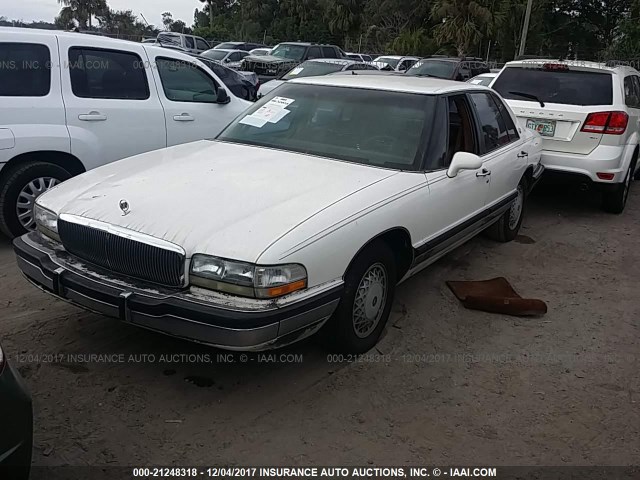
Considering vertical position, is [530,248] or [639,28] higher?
[639,28]

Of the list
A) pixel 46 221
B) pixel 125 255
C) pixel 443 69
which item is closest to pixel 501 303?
pixel 125 255

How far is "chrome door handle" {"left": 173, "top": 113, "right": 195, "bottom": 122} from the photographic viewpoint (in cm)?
632

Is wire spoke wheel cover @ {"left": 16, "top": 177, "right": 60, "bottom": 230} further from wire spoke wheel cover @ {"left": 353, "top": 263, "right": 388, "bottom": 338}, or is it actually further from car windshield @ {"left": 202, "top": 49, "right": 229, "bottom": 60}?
car windshield @ {"left": 202, "top": 49, "right": 229, "bottom": 60}

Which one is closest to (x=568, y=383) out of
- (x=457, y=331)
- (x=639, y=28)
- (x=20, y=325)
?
(x=457, y=331)

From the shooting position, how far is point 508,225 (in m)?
6.05

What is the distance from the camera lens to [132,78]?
6.03m

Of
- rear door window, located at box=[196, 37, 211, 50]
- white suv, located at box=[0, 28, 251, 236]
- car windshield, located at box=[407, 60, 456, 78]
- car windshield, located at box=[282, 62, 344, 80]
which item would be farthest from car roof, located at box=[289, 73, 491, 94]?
rear door window, located at box=[196, 37, 211, 50]

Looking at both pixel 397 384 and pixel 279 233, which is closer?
pixel 279 233

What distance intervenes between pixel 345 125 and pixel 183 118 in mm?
2646

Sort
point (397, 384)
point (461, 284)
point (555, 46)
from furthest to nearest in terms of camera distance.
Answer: point (555, 46), point (461, 284), point (397, 384)

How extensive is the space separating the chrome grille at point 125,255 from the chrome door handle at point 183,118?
3180 millimetres

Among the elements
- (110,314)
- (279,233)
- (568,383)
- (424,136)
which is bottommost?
(568,383)

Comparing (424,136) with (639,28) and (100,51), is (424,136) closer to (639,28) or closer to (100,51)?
(100,51)

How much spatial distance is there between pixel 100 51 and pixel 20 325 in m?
2.97
